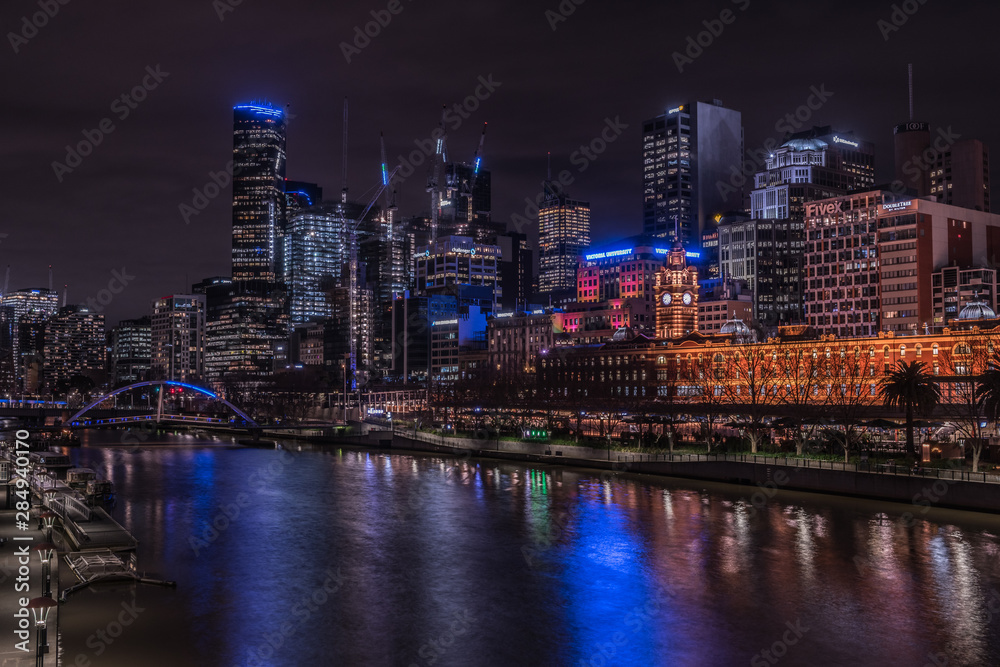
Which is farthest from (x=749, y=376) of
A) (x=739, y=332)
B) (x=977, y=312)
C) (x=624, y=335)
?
(x=624, y=335)

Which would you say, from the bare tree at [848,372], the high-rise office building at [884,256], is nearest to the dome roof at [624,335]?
the high-rise office building at [884,256]

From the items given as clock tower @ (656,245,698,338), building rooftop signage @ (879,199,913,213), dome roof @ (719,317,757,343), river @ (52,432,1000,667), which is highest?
building rooftop signage @ (879,199,913,213)

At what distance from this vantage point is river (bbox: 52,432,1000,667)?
1203 inches

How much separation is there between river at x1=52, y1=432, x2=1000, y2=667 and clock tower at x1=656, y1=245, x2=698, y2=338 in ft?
374

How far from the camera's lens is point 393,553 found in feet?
152

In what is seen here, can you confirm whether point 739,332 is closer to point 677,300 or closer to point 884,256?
point 677,300

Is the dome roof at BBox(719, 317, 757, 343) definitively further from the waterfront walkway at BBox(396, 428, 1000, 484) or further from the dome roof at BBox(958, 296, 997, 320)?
the waterfront walkway at BBox(396, 428, 1000, 484)

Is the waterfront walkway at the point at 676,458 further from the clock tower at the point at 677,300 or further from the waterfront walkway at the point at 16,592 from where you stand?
the clock tower at the point at 677,300

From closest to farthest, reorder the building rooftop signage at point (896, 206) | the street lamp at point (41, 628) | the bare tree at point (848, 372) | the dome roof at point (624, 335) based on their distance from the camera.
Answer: the street lamp at point (41, 628) < the bare tree at point (848, 372) < the building rooftop signage at point (896, 206) < the dome roof at point (624, 335)

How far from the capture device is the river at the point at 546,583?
1203 inches

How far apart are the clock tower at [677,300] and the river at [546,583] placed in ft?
374

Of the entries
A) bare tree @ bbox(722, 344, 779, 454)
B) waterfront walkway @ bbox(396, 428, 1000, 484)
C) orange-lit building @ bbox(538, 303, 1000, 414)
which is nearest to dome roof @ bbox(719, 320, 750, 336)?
orange-lit building @ bbox(538, 303, 1000, 414)

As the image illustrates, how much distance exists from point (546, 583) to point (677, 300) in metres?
147

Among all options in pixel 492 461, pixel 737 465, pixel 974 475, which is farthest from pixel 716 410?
pixel 974 475
